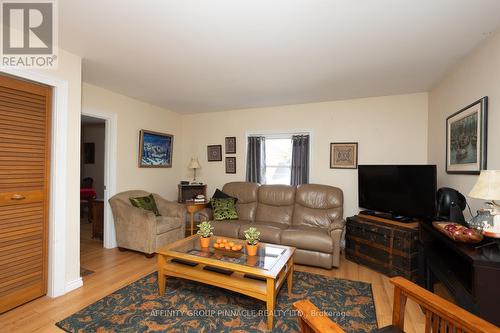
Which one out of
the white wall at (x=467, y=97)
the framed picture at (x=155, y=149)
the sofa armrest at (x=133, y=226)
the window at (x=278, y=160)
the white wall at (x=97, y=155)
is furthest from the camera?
the white wall at (x=97, y=155)

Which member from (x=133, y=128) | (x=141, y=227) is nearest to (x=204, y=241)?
(x=141, y=227)

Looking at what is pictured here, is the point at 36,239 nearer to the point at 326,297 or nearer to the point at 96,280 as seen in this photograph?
the point at 96,280

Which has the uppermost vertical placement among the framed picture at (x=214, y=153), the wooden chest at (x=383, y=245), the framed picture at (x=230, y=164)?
the framed picture at (x=214, y=153)

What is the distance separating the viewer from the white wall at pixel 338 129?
11.5 feet

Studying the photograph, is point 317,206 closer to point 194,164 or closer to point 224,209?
point 224,209

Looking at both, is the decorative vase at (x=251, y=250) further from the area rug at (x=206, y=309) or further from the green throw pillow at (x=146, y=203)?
the green throw pillow at (x=146, y=203)

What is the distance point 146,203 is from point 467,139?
404 cm

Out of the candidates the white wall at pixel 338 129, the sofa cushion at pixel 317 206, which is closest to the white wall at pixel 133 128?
the white wall at pixel 338 129

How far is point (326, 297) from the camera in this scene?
2.37 metres

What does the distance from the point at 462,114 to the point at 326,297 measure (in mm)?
2263

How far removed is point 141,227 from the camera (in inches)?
131

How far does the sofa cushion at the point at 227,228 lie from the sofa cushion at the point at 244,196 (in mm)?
310

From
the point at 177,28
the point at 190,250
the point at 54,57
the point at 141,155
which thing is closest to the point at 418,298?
the point at 190,250

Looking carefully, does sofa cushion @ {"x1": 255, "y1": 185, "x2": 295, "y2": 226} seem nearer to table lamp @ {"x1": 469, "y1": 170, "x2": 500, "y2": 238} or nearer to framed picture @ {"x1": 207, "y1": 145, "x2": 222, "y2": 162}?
framed picture @ {"x1": 207, "y1": 145, "x2": 222, "y2": 162}
